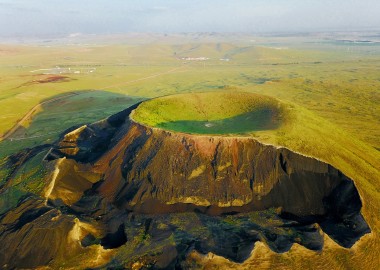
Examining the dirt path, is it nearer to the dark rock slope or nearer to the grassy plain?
the grassy plain

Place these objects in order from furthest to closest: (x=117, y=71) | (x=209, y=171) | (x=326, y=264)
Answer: (x=117, y=71) → (x=209, y=171) → (x=326, y=264)

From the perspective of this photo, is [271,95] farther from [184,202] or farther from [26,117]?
[184,202]

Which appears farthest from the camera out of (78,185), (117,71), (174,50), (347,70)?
(174,50)

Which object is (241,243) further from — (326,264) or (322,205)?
A: (322,205)

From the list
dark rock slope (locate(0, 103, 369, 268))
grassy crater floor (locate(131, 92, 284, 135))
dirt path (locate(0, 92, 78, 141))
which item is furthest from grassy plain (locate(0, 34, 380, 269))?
grassy crater floor (locate(131, 92, 284, 135))

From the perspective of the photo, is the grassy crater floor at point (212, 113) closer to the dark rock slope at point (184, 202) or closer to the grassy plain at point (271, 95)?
the grassy plain at point (271, 95)

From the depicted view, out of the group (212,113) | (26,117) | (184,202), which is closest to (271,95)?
(212,113)

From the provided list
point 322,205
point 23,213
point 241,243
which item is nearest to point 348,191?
point 322,205

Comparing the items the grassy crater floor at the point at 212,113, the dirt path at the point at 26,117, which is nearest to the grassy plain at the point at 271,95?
the dirt path at the point at 26,117
